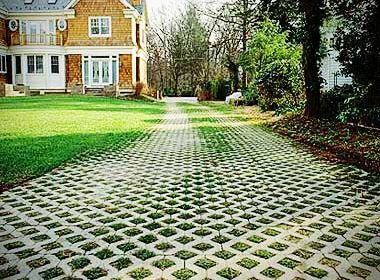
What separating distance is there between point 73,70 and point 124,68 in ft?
14.1

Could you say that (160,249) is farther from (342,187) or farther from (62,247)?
(342,187)

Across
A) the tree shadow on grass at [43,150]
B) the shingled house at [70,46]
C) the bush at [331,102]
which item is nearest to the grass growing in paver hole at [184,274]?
the tree shadow on grass at [43,150]

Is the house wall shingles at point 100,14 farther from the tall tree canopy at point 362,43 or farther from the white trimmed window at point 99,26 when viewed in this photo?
the tall tree canopy at point 362,43

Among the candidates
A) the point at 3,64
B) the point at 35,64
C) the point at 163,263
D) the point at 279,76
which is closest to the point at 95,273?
the point at 163,263

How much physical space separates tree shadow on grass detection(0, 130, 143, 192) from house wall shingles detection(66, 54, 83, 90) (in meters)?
22.7

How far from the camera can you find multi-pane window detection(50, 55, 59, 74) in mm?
33562

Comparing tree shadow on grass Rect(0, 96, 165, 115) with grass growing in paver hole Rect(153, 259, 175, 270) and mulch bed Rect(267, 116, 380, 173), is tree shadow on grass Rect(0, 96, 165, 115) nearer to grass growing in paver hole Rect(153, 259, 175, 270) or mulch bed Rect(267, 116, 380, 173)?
mulch bed Rect(267, 116, 380, 173)

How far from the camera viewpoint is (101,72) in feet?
109

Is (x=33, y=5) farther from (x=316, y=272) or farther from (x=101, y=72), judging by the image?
(x=316, y=272)

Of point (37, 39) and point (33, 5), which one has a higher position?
point (33, 5)

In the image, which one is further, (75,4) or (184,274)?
(75,4)

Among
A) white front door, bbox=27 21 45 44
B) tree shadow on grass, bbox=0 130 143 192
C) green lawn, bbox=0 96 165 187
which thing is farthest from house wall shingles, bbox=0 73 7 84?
tree shadow on grass, bbox=0 130 143 192

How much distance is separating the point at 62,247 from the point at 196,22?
42.3 metres

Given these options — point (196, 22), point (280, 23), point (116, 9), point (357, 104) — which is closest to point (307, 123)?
point (280, 23)
